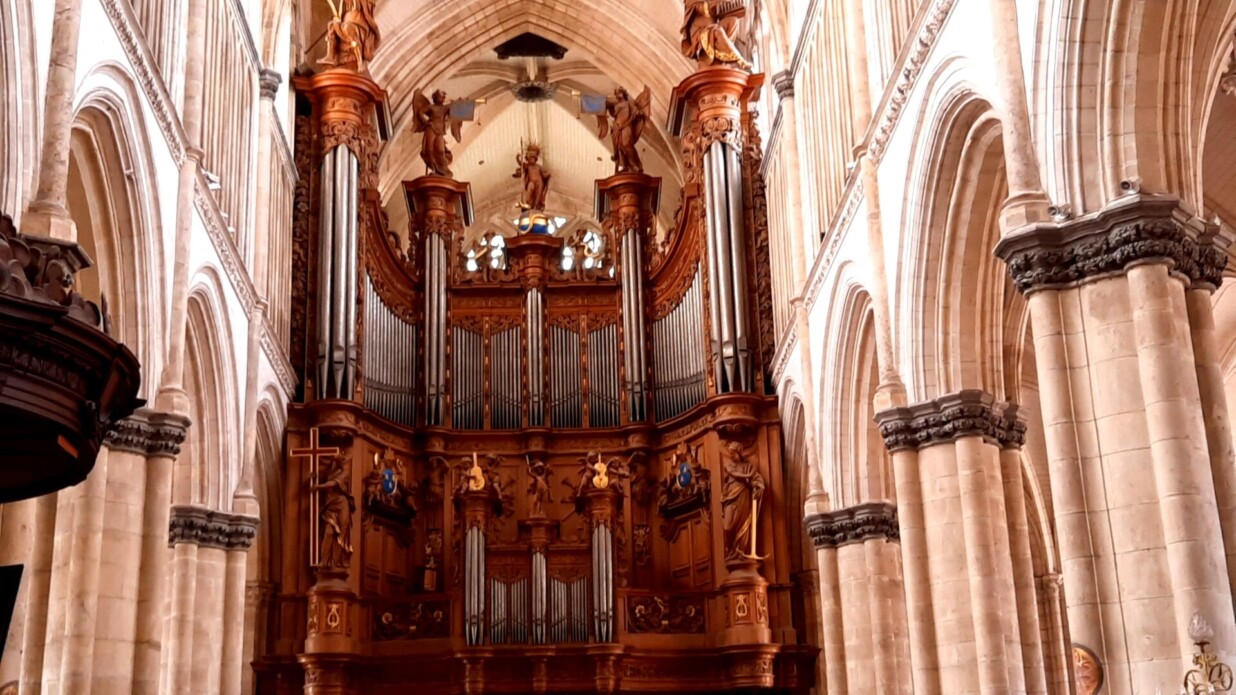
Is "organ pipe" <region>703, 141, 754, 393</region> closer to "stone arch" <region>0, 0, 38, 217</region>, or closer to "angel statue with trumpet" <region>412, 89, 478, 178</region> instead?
"angel statue with trumpet" <region>412, 89, 478, 178</region>

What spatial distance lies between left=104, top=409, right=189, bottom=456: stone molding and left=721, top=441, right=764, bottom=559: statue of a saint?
976 cm

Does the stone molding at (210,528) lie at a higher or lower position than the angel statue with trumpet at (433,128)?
lower

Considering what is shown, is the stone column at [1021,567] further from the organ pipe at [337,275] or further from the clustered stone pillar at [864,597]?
the organ pipe at [337,275]

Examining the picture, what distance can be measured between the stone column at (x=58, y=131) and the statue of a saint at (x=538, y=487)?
12.2m

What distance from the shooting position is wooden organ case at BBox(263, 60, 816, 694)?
75.1ft

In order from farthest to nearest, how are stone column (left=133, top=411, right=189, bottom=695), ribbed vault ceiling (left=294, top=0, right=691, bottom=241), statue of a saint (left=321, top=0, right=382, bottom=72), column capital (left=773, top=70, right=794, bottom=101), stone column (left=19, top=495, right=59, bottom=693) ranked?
ribbed vault ceiling (left=294, top=0, right=691, bottom=241) → statue of a saint (left=321, top=0, right=382, bottom=72) → column capital (left=773, top=70, right=794, bottom=101) → stone column (left=133, top=411, right=189, bottom=695) → stone column (left=19, top=495, right=59, bottom=693)

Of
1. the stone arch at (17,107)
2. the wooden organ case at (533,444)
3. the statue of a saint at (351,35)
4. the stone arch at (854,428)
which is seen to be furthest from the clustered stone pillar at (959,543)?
the statue of a saint at (351,35)

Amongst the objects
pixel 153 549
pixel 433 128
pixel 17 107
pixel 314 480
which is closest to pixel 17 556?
pixel 153 549

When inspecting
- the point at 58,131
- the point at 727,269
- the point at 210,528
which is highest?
the point at 727,269

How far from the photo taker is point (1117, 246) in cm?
1146

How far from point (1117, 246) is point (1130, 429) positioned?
1392mm

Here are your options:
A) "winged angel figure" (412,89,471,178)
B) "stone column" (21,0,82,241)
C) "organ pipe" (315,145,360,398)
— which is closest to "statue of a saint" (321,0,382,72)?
"organ pipe" (315,145,360,398)

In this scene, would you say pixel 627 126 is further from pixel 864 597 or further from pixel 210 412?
pixel 864 597

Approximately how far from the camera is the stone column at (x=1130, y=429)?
426 inches
